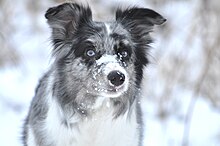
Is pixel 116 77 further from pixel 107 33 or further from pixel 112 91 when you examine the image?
pixel 107 33

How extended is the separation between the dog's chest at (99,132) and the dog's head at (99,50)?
243mm

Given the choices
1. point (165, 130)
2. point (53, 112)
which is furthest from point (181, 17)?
point (53, 112)

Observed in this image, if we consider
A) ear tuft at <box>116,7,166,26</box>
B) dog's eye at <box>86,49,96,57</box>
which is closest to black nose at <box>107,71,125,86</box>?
dog's eye at <box>86,49,96,57</box>

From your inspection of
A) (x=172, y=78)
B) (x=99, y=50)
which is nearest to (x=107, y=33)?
(x=99, y=50)

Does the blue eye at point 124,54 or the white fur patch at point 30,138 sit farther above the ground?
the blue eye at point 124,54

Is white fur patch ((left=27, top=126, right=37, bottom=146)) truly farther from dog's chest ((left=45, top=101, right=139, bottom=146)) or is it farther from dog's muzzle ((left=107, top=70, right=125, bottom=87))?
dog's muzzle ((left=107, top=70, right=125, bottom=87))

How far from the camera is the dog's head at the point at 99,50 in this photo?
4.79 meters

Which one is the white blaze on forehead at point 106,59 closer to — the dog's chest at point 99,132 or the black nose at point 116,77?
the black nose at point 116,77

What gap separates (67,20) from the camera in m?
5.20

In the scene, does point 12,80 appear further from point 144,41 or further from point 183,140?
point 144,41

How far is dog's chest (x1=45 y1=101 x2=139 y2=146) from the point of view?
5023 mm

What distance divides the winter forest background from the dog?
8.49ft

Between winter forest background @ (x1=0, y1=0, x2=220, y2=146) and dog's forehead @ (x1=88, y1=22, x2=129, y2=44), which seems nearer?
dog's forehead @ (x1=88, y1=22, x2=129, y2=44)

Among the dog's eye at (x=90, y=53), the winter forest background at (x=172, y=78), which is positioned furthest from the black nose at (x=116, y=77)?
the winter forest background at (x=172, y=78)
